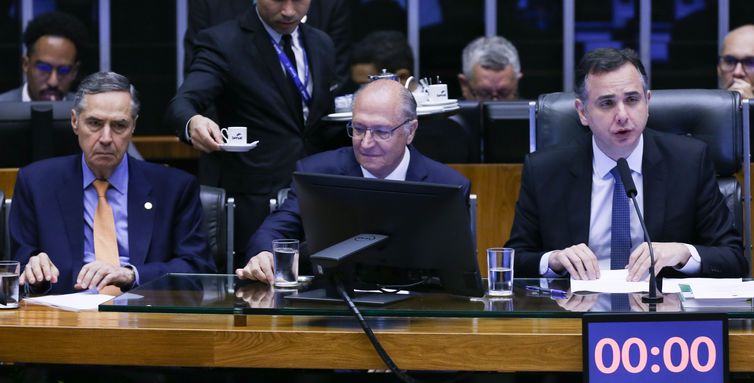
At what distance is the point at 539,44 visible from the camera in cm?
795

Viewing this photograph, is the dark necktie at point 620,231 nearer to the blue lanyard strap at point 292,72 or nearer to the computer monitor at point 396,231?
the computer monitor at point 396,231

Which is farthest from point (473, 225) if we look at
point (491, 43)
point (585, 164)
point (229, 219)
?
point (491, 43)

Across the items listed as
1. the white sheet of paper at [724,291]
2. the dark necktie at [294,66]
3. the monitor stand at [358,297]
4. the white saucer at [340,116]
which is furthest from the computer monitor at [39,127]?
the white sheet of paper at [724,291]

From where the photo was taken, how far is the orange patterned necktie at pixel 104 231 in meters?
3.82

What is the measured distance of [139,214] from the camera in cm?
387

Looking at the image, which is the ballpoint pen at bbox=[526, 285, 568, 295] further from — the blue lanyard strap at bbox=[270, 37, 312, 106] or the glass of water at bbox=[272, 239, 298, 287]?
the blue lanyard strap at bbox=[270, 37, 312, 106]

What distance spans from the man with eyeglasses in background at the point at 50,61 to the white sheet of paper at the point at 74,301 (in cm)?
259

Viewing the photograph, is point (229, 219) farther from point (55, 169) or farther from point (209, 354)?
point (209, 354)

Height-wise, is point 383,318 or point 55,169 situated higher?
point 55,169

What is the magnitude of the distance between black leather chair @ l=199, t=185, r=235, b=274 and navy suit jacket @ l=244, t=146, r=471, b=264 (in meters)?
0.28

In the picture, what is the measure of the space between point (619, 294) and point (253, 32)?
2054 mm

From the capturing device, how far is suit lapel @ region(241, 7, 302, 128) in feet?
14.7

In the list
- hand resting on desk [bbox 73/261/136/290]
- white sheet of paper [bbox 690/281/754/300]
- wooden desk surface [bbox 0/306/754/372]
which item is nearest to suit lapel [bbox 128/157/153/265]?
hand resting on desk [bbox 73/261/136/290]

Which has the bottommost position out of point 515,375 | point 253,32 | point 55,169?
point 515,375
